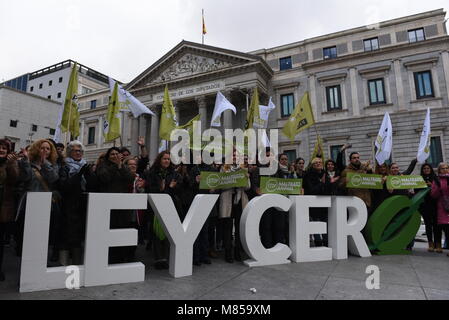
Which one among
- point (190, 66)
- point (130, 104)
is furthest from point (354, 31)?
point (130, 104)

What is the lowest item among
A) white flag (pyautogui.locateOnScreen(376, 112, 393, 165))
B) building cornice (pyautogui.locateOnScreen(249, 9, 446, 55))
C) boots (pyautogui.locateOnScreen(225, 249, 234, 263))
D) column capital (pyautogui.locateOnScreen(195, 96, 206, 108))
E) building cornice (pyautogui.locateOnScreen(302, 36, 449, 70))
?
boots (pyautogui.locateOnScreen(225, 249, 234, 263))

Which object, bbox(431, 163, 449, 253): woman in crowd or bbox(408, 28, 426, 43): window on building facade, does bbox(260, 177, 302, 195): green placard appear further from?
bbox(408, 28, 426, 43): window on building facade

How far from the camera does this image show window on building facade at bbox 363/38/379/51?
947 inches

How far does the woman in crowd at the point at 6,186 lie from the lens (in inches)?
138

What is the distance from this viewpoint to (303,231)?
4.90m

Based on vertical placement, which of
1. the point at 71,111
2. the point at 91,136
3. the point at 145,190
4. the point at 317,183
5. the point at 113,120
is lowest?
the point at 145,190

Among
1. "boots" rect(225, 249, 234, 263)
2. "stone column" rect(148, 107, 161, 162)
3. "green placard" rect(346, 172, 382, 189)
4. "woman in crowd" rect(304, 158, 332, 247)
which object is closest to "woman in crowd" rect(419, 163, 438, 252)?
"green placard" rect(346, 172, 382, 189)

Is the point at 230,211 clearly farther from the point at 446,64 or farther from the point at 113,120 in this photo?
the point at 446,64

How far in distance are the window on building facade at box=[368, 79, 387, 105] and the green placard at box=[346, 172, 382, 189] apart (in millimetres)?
19799

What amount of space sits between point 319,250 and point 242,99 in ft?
76.4

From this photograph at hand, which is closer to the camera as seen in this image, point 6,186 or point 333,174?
point 6,186

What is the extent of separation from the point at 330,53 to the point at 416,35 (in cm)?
646
